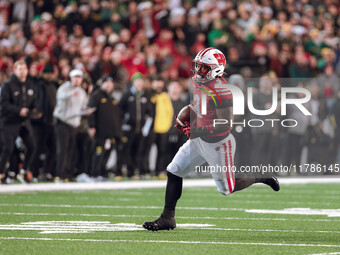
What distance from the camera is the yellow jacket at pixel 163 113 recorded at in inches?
739

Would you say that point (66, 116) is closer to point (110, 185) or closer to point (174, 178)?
point (110, 185)

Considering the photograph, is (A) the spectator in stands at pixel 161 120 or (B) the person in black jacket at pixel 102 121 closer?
(B) the person in black jacket at pixel 102 121

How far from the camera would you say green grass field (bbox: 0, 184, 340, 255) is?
24.4 ft

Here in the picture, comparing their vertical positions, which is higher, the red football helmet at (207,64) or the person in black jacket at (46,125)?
the red football helmet at (207,64)

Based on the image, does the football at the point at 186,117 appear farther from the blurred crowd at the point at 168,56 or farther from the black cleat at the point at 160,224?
the blurred crowd at the point at 168,56

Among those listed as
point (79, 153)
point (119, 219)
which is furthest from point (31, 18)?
point (119, 219)

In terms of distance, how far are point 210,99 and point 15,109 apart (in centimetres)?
712

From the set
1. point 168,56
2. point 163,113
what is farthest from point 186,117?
point 168,56

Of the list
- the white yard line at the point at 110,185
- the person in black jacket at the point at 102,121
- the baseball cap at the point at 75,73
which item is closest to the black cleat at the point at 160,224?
the white yard line at the point at 110,185

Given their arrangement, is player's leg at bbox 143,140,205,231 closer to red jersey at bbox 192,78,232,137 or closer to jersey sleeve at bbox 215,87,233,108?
red jersey at bbox 192,78,232,137

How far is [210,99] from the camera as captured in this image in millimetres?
8695

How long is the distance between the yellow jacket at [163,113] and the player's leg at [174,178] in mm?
9780

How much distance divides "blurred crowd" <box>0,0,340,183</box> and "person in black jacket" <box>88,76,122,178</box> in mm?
155

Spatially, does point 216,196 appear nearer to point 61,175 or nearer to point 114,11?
point 61,175
